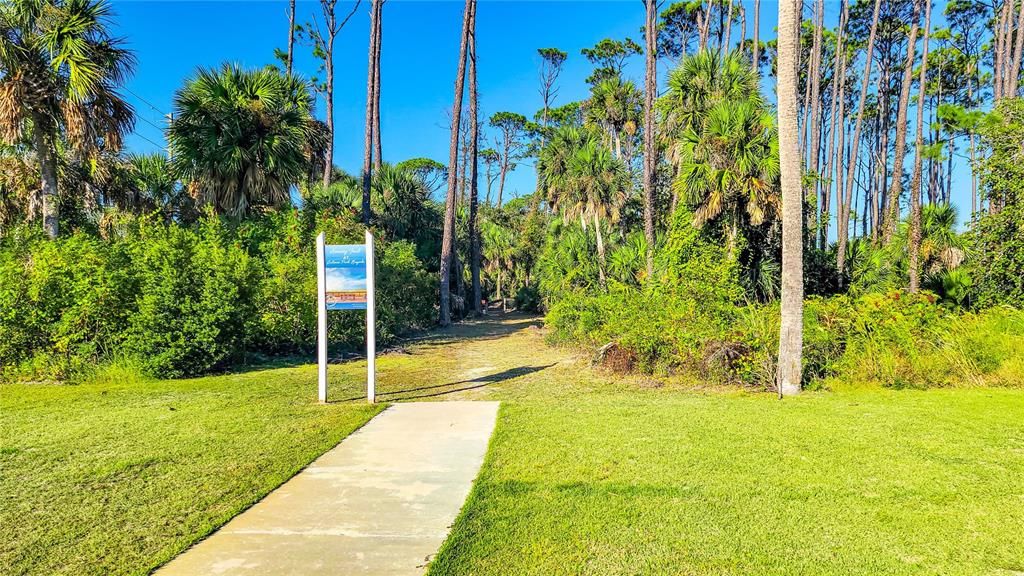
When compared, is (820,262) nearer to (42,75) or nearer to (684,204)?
(684,204)

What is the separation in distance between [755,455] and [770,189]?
11.0m

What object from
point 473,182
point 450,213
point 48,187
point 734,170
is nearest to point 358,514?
point 48,187

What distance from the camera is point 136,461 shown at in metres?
5.11

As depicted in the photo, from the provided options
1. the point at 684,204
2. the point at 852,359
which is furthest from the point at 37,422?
the point at 684,204

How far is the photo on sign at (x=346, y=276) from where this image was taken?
777 centimetres

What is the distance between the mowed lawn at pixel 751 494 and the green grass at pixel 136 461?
1796 millimetres

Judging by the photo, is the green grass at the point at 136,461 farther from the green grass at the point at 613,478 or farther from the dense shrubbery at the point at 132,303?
the dense shrubbery at the point at 132,303

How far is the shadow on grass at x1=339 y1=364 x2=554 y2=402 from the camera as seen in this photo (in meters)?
8.66

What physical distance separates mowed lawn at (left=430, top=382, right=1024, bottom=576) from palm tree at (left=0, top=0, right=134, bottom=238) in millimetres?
10999

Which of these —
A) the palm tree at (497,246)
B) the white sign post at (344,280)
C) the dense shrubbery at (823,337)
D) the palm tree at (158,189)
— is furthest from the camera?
the palm tree at (497,246)

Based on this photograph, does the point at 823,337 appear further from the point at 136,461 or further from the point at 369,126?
the point at 369,126

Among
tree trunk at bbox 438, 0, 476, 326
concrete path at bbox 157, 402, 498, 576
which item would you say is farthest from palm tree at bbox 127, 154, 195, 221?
concrete path at bbox 157, 402, 498, 576

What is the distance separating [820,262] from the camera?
18656 millimetres

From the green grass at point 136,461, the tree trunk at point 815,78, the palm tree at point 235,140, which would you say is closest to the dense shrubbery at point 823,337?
the green grass at point 136,461
